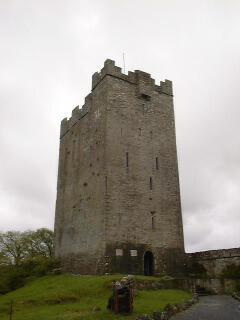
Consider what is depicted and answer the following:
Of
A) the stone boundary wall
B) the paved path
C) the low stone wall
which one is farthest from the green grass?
the stone boundary wall

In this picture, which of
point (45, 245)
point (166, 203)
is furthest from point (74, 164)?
point (45, 245)

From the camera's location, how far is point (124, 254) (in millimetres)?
22578

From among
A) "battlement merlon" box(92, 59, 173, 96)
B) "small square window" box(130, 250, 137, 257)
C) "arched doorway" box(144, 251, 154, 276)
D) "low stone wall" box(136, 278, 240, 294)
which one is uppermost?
"battlement merlon" box(92, 59, 173, 96)

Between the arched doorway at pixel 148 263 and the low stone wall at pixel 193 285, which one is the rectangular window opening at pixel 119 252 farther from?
the low stone wall at pixel 193 285

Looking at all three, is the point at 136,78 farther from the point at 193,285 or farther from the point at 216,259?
the point at 193,285

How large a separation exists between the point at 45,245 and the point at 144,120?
21.1 metres

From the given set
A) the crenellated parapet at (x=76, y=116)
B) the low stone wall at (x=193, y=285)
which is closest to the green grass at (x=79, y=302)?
the low stone wall at (x=193, y=285)

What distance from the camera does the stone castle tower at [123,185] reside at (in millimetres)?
23156

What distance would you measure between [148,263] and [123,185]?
6095mm

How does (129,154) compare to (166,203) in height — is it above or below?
above

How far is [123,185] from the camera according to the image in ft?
79.9

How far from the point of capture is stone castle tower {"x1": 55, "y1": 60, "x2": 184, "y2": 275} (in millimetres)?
23156

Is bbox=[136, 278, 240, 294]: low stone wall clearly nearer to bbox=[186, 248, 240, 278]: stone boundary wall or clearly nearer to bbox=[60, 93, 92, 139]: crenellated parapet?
bbox=[186, 248, 240, 278]: stone boundary wall

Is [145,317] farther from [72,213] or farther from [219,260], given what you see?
[72,213]
